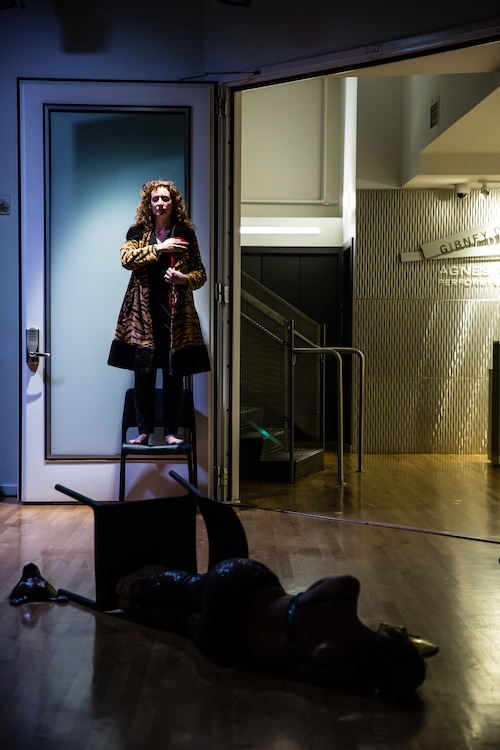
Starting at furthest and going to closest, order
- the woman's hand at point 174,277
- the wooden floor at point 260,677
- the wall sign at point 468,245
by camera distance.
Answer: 1. the wall sign at point 468,245
2. the woman's hand at point 174,277
3. the wooden floor at point 260,677

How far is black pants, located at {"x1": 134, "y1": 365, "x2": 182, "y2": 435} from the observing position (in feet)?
15.3

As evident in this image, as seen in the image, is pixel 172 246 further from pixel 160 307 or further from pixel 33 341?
pixel 33 341

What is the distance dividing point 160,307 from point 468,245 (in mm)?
4001

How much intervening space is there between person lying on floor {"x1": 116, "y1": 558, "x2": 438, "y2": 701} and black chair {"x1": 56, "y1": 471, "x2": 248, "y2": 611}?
322mm

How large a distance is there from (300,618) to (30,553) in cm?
185

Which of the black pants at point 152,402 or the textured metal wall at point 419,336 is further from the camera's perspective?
the textured metal wall at point 419,336

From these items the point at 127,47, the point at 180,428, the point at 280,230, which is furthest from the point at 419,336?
the point at 127,47

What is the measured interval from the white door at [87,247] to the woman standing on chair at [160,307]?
0.20 m

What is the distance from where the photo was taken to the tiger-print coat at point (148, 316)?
4586mm

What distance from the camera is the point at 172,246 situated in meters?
4.56

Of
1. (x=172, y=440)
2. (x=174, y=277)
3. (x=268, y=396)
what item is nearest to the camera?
(x=174, y=277)

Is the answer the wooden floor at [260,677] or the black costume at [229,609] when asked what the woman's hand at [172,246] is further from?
the black costume at [229,609]

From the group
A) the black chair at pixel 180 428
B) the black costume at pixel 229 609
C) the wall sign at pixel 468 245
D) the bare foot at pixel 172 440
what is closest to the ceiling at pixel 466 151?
the wall sign at pixel 468 245

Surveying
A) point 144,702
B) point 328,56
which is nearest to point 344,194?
point 328,56
